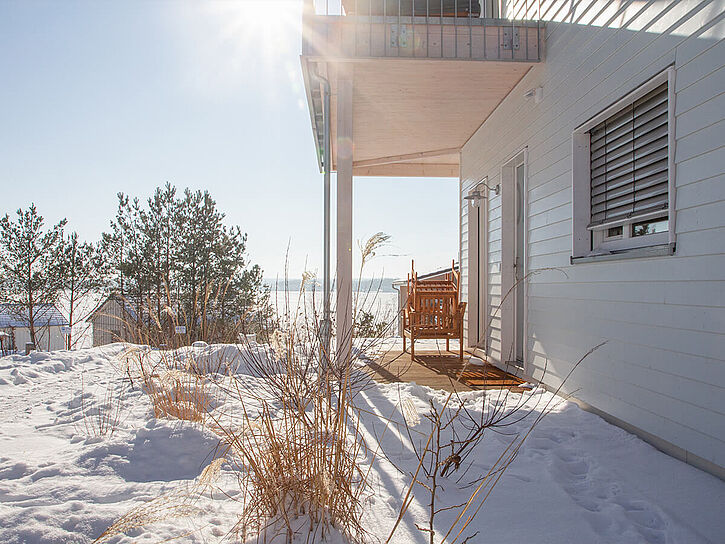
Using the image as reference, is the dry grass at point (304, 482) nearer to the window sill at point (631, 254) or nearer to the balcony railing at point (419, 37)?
the window sill at point (631, 254)

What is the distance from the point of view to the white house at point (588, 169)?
2.14 metres

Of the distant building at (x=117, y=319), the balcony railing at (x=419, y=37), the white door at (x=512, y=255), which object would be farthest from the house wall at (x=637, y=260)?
the distant building at (x=117, y=319)

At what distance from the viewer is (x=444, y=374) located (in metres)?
4.64

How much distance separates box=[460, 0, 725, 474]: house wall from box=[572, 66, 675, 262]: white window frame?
0.04 metres

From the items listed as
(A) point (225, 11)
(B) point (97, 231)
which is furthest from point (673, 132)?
(B) point (97, 231)

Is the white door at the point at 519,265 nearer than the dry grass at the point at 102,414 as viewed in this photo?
No

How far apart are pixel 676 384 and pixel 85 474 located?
264 cm

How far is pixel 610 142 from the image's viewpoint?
305 centimetres

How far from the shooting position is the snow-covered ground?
5.06ft

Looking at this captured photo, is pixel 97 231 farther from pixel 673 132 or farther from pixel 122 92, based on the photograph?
pixel 673 132

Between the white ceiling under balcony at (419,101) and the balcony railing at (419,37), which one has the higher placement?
the balcony railing at (419,37)

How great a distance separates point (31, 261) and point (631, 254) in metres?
16.4

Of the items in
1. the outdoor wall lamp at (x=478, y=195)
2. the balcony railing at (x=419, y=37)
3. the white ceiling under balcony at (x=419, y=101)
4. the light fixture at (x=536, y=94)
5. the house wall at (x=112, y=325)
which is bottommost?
the house wall at (x=112, y=325)

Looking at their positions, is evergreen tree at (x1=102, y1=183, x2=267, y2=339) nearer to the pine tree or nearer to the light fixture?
the pine tree
